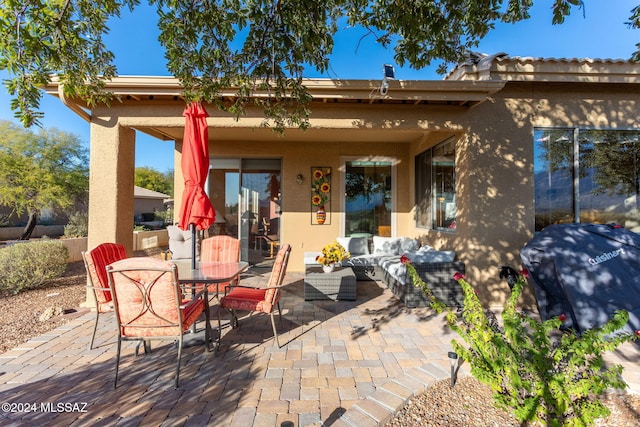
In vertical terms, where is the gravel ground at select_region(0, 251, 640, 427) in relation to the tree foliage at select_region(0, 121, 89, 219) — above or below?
below

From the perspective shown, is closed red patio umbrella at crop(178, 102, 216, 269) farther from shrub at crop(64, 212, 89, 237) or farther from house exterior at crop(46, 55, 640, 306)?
shrub at crop(64, 212, 89, 237)

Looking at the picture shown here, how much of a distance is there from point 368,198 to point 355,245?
1288mm

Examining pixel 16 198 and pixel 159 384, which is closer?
pixel 159 384

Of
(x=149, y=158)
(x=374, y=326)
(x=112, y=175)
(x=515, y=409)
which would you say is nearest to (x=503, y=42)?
(x=374, y=326)

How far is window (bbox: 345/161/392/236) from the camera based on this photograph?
23.5 ft

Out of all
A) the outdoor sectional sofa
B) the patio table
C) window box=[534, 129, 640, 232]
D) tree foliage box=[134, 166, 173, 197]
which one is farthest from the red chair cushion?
tree foliage box=[134, 166, 173, 197]

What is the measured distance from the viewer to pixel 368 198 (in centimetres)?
725

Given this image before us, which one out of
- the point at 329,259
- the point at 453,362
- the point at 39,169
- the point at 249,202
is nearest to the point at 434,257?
the point at 329,259

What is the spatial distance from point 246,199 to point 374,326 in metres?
4.75

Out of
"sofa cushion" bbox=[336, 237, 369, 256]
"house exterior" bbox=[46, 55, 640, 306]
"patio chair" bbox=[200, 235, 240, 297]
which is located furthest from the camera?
"sofa cushion" bbox=[336, 237, 369, 256]

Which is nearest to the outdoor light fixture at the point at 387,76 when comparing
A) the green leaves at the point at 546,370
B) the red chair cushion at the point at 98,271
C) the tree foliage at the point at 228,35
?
the tree foliage at the point at 228,35

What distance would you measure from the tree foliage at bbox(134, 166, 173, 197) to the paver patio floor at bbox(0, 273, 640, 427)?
1362 inches

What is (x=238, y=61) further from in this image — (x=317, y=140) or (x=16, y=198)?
(x=16, y=198)

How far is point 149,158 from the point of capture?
3422 cm
